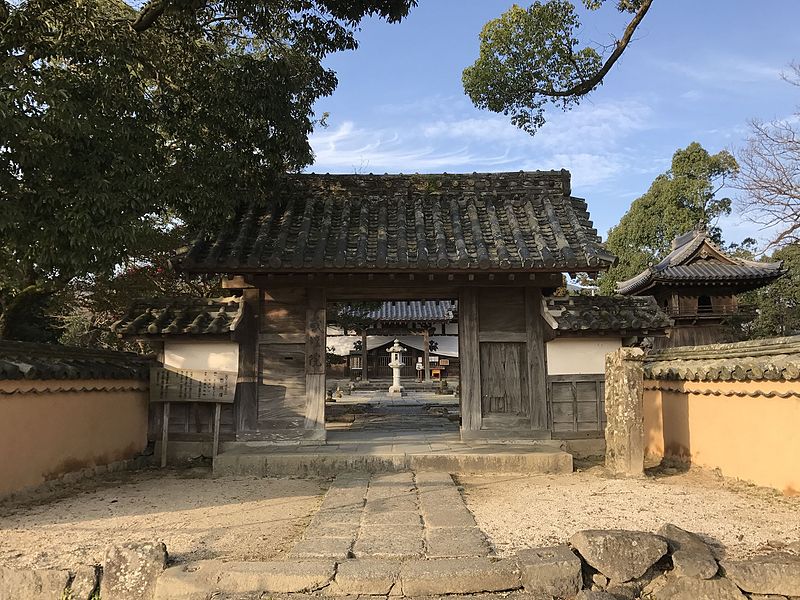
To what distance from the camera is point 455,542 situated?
181 inches

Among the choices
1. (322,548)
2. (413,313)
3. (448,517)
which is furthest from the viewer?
(413,313)

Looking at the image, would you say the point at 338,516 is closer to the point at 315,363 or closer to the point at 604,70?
the point at 315,363

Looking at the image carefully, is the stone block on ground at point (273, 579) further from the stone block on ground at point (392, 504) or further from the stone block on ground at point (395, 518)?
the stone block on ground at point (392, 504)

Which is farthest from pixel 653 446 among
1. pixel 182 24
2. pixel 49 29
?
pixel 49 29

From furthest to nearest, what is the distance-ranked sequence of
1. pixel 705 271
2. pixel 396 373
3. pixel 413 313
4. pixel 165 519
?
1. pixel 413 313
2. pixel 396 373
3. pixel 705 271
4. pixel 165 519

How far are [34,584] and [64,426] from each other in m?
3.37

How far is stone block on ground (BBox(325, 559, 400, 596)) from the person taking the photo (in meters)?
3.92

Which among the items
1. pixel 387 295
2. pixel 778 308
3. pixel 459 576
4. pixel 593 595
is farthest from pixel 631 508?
pixel 778 308

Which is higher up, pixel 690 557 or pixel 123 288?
pixel 123 288

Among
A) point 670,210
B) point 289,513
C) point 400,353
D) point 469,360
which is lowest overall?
point 289,513

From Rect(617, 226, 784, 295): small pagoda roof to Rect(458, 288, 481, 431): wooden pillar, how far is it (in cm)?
1767

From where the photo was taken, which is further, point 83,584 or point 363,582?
point 83,584

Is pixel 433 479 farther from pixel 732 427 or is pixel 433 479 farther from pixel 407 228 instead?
pixel 407 228

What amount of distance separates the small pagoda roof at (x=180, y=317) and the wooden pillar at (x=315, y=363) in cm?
112
